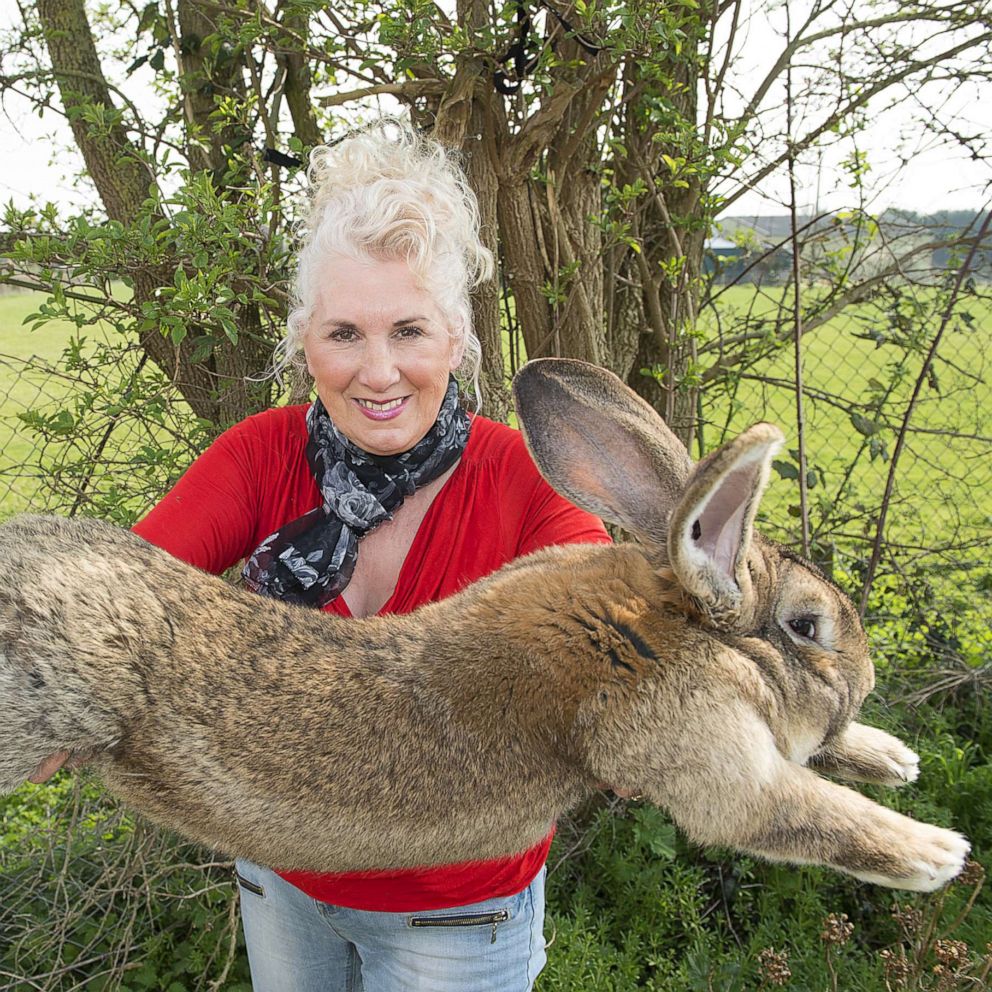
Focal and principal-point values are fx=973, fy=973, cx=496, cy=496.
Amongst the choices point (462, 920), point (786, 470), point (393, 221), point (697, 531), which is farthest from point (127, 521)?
point (786, 470)

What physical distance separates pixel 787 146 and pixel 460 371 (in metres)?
1.83

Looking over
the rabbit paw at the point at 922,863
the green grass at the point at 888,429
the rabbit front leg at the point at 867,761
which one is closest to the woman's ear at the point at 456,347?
the rabbit front leg at the point at 867,761

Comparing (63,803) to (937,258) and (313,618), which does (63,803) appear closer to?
(313,618)

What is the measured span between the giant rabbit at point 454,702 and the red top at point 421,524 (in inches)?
11.7

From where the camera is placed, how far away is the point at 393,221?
2559mm

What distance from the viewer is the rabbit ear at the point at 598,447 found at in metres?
2.28

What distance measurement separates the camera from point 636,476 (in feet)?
7.54

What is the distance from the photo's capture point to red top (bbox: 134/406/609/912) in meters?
2.38

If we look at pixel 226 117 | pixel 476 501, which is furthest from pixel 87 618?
pixel 226 117

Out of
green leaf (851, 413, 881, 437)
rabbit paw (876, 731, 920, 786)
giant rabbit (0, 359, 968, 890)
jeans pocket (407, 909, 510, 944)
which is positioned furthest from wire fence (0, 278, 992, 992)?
rabbit paw (876, 731, 920, 786)

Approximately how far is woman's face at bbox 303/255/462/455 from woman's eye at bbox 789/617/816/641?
1.11 metres

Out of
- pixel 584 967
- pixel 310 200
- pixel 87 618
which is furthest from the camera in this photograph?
pixel 584 967

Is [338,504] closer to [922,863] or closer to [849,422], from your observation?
[922,863]

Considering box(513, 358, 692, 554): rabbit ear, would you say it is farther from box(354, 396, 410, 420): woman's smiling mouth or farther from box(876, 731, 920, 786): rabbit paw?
box(876, 731, 920, 786): rabbit paw
